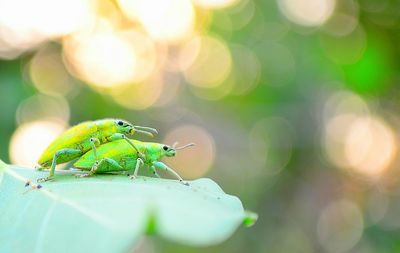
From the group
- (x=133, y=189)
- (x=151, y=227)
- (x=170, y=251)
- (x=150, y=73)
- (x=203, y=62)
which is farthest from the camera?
(x=203, y=62)

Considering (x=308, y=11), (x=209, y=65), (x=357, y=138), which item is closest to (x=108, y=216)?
(x=308, y=11)

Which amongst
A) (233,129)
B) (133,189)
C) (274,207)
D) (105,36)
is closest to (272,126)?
(233,129)

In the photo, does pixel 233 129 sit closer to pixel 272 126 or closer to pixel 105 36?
pixel 272 126

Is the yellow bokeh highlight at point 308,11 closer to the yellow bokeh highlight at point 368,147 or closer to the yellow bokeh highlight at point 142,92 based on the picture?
the yellow bokeh highlight at point 368,147

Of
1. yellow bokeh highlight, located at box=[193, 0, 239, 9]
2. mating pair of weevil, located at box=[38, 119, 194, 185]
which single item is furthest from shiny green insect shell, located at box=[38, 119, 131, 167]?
yellow bokeh highlight, located at box=[193, 0, 239, 9]

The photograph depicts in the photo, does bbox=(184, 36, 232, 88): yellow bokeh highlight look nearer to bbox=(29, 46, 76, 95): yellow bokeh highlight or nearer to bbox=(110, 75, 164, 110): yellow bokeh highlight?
bbox=(110, 75, 164, 110): yellow bokeh highlight

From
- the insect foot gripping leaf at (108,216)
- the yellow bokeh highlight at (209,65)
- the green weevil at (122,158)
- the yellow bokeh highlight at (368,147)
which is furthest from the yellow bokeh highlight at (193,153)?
the insect foot gripping leaf at (108,216)
